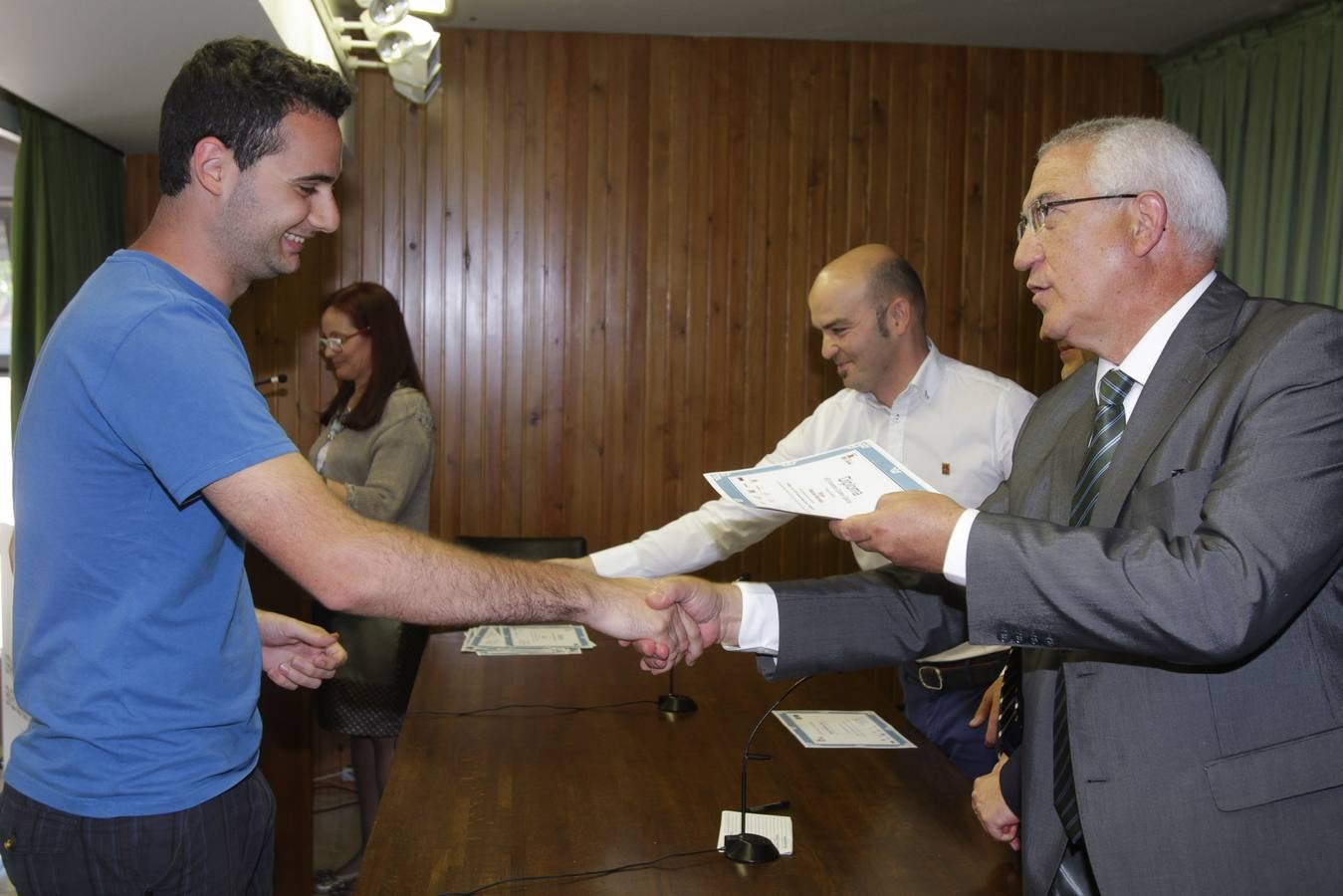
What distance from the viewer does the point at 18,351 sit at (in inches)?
159

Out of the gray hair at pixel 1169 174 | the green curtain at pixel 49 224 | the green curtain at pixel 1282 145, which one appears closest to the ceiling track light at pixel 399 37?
the green curtain at pixel 49 224

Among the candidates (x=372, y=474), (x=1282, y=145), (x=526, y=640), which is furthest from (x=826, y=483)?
(x=1282, y=145)

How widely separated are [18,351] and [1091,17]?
4.54 metres

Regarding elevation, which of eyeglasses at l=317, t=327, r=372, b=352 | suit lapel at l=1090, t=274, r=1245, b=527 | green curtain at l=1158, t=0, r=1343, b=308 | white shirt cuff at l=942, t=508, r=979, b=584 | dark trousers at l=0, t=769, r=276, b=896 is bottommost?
dark trousers at l=0, t=769, r=276, b=896

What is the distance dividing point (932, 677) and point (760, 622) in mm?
859

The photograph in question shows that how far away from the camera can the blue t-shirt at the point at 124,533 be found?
1.46 m

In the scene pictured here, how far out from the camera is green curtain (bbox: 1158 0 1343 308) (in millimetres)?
4414

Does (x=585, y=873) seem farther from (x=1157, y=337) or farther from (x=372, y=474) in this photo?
(x=372, y=474)

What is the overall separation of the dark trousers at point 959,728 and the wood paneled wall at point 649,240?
97.8 inches

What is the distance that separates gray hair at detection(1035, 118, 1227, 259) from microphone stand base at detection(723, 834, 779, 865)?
1132mm

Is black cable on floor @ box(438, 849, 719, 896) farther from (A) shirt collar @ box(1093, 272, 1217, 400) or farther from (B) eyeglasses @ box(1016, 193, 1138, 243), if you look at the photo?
(B) eyeglasses @ box(1016, 193, 1138, 243)

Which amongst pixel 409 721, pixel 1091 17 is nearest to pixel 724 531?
pixel 409 721

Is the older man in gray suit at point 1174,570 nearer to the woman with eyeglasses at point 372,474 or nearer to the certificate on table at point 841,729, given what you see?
the certificate on table at point 841,729

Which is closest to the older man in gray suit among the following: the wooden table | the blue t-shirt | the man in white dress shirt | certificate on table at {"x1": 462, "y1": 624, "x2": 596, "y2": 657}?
the wooden table
